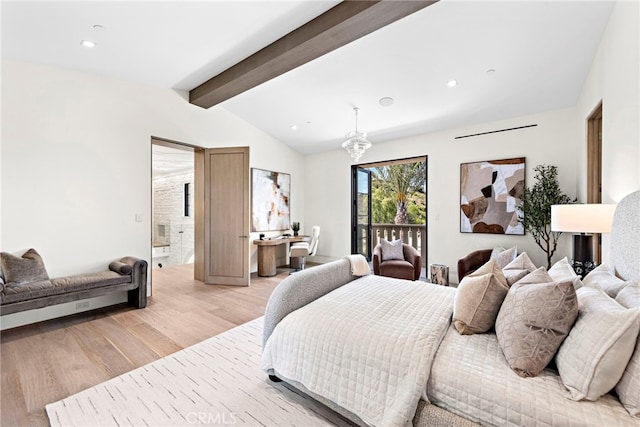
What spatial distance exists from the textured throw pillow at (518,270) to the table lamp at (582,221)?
24.5 inches

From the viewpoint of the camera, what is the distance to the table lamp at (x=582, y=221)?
2.14m

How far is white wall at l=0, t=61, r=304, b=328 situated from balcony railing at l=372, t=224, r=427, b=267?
175 inches

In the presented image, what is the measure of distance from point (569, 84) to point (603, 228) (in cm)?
226

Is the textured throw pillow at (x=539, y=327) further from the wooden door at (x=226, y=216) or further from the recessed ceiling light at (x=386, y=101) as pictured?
the wooden door at (x=226, y=216)

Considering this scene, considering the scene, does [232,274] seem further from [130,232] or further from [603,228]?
[603,228]

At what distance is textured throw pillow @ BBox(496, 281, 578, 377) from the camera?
125 centimetres

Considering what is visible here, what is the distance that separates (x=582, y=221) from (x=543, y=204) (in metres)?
1.82

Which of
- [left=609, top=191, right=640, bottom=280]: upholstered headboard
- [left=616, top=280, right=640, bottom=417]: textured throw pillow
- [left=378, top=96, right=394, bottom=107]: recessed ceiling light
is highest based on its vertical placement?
[left=378, top=96, right=394, bottom=107]: recessed ceiling light

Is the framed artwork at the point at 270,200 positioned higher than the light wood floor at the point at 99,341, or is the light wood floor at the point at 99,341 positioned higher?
the framed artwork at the point at 270,200

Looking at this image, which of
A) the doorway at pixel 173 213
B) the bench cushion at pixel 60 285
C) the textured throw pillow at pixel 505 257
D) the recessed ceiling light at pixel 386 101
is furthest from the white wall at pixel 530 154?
the bench cushion at pixel 60 285

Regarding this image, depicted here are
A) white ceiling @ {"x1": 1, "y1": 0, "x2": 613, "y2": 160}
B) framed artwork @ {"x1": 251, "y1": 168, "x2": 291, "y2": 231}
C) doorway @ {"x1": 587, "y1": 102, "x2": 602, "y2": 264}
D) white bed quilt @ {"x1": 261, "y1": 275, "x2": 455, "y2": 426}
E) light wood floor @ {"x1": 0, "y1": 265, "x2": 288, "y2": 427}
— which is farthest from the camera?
framed artwork @ {"x1": 251, "y1": 168, "x2": 291, "y2": 231}

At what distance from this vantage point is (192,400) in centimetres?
182

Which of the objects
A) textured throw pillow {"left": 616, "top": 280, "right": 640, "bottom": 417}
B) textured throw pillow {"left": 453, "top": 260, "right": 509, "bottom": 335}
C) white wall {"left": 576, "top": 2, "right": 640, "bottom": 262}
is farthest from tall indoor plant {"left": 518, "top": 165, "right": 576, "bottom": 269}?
textured throw pillow {"left": 616, "top": 280, "right": 640, "bottom": 417}

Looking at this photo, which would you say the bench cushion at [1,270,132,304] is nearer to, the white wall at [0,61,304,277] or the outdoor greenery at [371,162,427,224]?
the white wall at [0,61,304,277]
